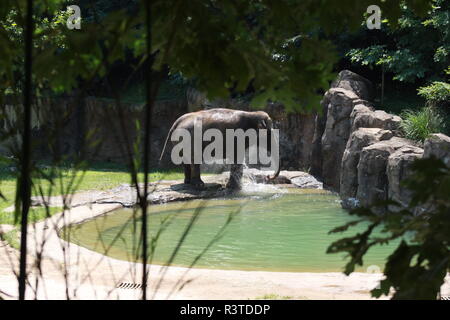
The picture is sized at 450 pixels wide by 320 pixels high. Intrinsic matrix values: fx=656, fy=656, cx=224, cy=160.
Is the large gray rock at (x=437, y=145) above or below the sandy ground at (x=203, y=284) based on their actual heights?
above

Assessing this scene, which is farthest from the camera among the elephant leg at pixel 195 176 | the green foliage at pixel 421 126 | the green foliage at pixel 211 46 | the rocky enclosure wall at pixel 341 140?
the elephant leg at pixel 195 176

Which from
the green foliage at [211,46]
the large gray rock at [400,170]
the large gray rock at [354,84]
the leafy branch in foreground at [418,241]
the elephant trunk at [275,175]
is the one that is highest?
the large gray rock at [354,84]

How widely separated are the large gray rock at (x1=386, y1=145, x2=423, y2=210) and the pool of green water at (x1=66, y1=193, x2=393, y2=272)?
→ 0.97 m

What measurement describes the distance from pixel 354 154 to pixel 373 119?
1.50 m

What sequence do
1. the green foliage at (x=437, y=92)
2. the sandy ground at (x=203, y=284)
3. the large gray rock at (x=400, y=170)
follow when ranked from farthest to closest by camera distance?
the green foliage at (x=437, y=92) → the large gray rock at (x=400, y=170) → the sandy ground at (x=203, y=284)

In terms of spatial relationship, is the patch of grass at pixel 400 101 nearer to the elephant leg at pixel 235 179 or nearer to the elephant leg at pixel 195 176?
the elephant leg at pixel 235 179

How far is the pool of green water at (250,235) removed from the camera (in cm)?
770

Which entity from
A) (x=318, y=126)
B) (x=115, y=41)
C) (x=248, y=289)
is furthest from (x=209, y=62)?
(x=318, y=126)

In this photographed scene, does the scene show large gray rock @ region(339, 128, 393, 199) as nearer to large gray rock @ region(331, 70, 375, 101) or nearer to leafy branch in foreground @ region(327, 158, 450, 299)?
large gray rock @ region(331, 70, 375, 101)

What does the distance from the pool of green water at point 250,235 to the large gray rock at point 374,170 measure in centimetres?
57

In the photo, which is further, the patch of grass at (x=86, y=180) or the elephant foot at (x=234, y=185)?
the elephant foot at (x=234, y=185)

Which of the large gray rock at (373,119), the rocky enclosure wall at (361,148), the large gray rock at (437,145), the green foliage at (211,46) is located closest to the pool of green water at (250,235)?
the rocky enclosure wall at (361,148)

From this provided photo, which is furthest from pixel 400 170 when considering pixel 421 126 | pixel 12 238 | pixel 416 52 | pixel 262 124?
pixel 416 52

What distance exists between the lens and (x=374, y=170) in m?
11.5
